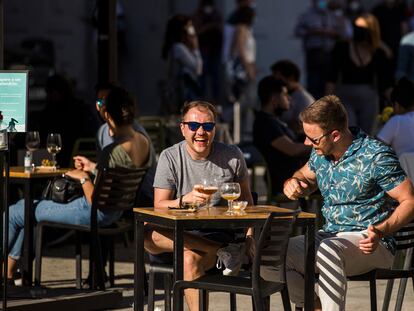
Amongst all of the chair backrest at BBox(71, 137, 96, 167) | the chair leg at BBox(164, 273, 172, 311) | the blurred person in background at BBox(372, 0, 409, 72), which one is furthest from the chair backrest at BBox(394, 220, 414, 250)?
the blurred person in background at BBox(372, 0, 409, 72)

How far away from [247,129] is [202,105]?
1231cm

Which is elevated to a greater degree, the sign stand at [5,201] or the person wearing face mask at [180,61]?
the person wearing face mask at [180,61]

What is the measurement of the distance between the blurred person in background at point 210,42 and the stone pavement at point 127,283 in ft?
30.6

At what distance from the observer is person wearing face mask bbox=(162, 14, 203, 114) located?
1501 cm

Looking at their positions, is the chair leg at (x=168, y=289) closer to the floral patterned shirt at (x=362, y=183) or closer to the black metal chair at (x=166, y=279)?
the black metal chair at (x=166, y=279)

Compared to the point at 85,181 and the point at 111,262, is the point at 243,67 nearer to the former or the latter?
the point at 111,262

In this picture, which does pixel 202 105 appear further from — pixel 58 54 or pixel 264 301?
pixel 58 54

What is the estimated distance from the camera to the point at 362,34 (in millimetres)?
13641

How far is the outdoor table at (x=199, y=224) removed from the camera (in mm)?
7051

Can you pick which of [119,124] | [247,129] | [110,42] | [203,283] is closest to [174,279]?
[203,283]

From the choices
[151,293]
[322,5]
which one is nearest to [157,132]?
[151,293]

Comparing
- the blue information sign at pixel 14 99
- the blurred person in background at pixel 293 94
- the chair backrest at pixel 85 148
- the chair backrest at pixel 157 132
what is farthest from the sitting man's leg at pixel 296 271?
the chair backrest at pixel 157 132

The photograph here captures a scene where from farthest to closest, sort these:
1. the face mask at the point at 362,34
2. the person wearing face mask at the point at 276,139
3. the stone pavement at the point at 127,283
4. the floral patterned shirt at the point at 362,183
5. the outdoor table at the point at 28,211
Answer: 1. the face mask at the point at 362,34
2. the person wearing face mask at the point at 276,139
3. the outdoor table at the point at 28,211
4. the stone pavement at the point at 127,283
5. the floral patterned shirt at the point at 362,183

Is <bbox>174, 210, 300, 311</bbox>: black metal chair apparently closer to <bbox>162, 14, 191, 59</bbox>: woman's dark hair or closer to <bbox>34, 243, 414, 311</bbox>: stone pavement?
<bbox>34, 243, 414, 311</bbox>: stone pavement
